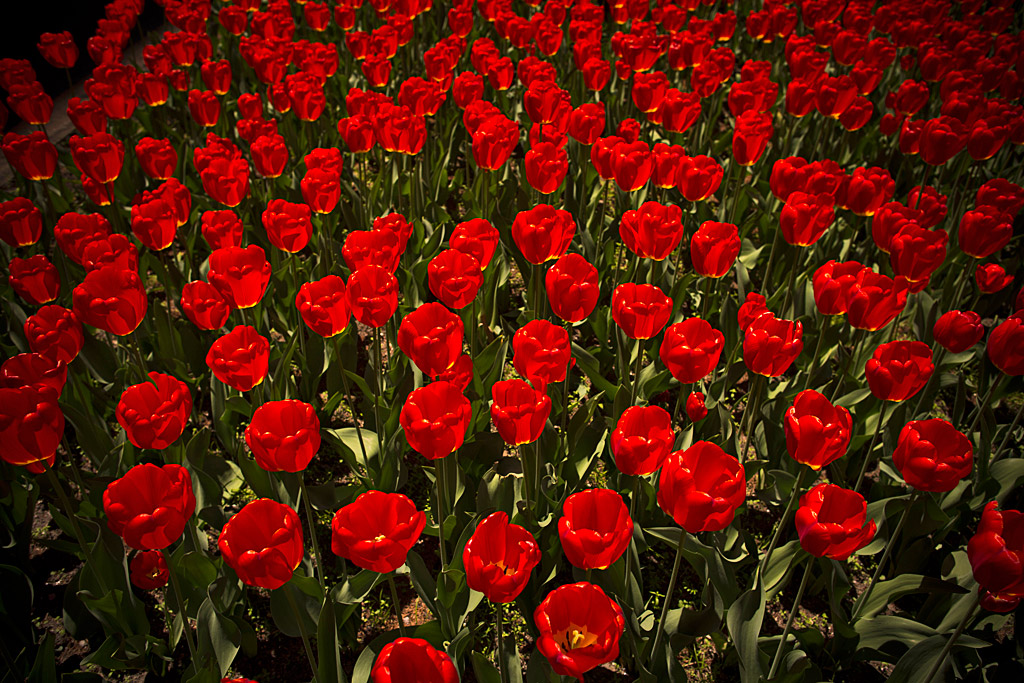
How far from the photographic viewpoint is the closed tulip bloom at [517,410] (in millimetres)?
1740

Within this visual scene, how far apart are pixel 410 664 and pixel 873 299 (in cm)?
183

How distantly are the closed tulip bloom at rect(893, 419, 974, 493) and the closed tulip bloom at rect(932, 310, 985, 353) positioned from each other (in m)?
0.69

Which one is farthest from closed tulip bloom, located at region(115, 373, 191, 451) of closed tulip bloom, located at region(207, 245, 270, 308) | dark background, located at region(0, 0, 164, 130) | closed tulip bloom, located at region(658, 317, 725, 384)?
dark background, located at region(0, 0, 164, 130)

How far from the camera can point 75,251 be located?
2.56 m

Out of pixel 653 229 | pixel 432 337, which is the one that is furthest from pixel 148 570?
pixel 653 229

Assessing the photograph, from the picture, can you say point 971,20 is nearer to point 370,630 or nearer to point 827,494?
point 827,494

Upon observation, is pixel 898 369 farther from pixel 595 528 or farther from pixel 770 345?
pixel 595 528

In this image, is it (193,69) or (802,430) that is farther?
(193,69)

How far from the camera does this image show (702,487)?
1591 mm

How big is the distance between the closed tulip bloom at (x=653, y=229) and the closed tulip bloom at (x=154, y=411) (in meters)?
1.59

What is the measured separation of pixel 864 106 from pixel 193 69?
4.79 metres

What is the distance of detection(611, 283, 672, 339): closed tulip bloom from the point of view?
2.16m

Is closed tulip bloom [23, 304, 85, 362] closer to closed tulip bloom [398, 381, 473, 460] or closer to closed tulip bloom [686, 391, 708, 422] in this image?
closed tulip bloom [398, 381, 473, 460]

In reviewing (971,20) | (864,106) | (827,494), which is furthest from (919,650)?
(971,20)
